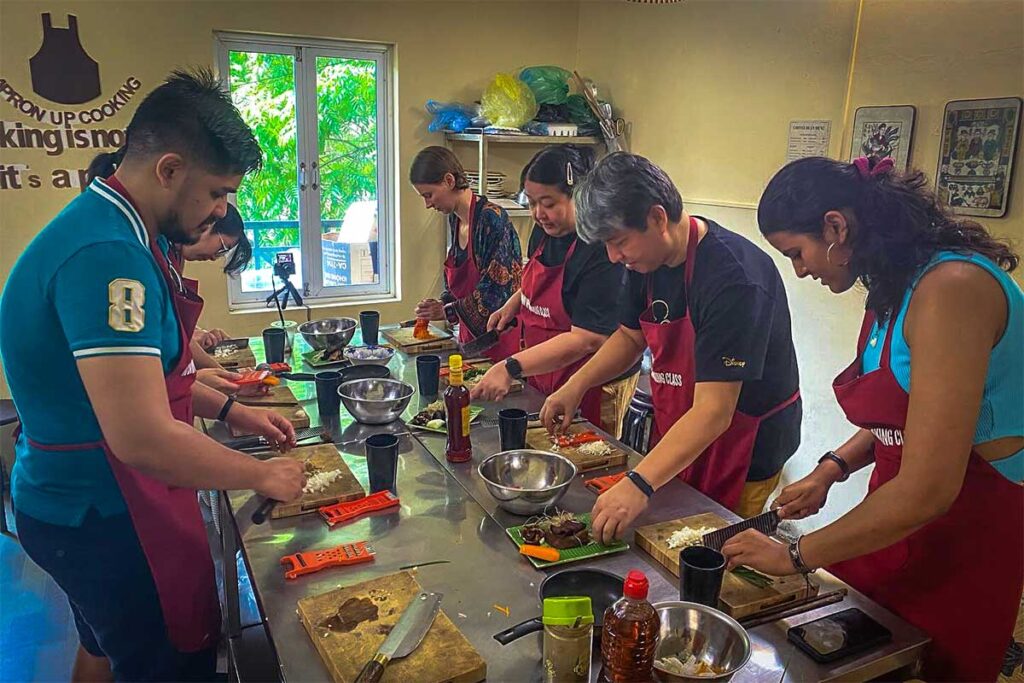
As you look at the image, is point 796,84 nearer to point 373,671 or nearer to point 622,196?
point 622,196

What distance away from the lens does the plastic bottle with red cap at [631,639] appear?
1090 millimetres

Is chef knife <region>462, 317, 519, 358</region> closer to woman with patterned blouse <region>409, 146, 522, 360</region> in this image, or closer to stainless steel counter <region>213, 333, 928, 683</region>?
woman with patterned blouse <region>409, 146, 522, 360</region>

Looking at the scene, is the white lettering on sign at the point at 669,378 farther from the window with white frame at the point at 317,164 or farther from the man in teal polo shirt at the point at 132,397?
the window with white frame at the point at 317,164

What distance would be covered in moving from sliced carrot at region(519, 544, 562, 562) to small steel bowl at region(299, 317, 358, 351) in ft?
5.50

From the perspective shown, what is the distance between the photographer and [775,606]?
4.38 feet

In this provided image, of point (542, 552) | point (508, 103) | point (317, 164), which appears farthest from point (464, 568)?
point (317, 164)

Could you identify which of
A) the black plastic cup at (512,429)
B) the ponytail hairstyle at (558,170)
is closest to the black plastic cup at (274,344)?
the ponytail hairstyle at (558,170)

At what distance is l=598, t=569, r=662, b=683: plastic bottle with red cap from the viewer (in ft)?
3.58

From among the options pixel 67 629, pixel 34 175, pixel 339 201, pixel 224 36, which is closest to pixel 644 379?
pixel 339 201

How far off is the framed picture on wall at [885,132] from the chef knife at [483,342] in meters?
1.70

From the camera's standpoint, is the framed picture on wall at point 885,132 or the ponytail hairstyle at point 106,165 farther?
the framed picture on wall at point 885,132

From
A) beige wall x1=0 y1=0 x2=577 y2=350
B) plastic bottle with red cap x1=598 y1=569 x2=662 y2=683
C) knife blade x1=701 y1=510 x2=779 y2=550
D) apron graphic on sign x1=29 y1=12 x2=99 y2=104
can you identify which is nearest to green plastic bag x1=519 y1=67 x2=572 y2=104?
beige wall x1=0 y1=0 x2=577 y2=350

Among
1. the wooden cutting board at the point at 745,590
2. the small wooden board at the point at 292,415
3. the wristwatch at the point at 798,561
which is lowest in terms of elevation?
the wooden cutting board at the point at 745,590

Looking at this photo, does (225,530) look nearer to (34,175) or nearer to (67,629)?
(67,629)
